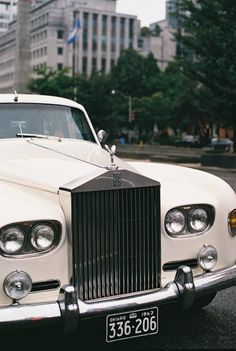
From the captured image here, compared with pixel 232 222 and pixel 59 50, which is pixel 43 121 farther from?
pixel 59 50

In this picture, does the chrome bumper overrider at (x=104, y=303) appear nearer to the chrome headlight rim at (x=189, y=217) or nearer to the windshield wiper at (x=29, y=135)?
the chrome headlight rim at (x=189, y=217)

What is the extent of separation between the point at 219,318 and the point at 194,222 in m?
1.26

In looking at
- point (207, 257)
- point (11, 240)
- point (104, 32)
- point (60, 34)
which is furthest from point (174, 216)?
point (104, 32)

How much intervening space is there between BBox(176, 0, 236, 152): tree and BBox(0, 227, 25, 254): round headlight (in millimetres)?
21113

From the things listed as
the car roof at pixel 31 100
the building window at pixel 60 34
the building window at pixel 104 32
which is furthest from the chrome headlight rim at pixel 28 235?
the building window at pixel 104 32

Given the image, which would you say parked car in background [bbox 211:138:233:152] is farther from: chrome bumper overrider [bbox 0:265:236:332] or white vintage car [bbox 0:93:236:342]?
chrome bumper overrider [bbox 0:265:236:332]

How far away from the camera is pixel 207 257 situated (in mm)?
4238

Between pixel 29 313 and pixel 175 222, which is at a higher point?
pixel 175 222

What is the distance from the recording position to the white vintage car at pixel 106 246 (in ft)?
11.8

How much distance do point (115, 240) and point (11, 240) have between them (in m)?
0.69

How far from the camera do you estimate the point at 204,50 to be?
24750 mm

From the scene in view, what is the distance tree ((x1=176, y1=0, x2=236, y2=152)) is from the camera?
78.3 feet

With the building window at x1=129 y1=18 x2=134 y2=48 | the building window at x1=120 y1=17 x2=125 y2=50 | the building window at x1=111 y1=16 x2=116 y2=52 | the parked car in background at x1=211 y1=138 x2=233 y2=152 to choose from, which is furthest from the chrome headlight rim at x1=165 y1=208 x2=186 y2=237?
the building window at x1=129 y1=18 x2=134 y2=48

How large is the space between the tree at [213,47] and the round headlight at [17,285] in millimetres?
21203
